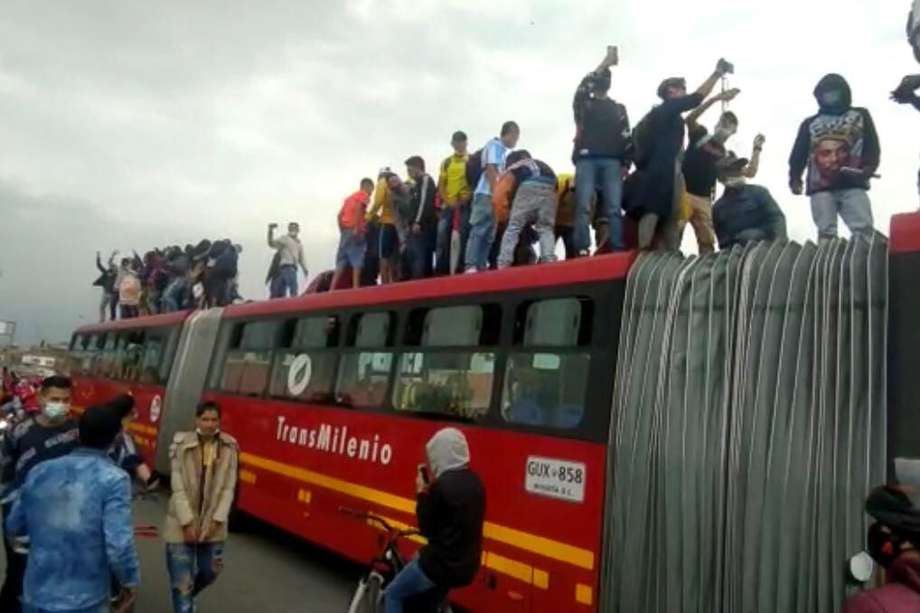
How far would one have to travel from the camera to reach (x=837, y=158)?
5934mm

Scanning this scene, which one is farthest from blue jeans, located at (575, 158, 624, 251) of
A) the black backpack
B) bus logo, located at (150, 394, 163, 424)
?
bus logo, located at (150, 394, 163, 424)

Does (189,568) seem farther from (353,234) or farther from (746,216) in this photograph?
(353,234)

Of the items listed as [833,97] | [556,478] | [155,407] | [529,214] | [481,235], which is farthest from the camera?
[155,407]

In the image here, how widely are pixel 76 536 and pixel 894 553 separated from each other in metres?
3.13

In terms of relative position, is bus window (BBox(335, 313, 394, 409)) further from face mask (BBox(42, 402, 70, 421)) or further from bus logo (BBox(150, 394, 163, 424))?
bus logo (BBox(150, 394, 163, 424))

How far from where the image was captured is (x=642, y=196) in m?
6.93

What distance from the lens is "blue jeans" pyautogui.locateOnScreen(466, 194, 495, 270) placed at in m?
8.10

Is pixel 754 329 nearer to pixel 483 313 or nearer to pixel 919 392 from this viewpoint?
pixel 919 392

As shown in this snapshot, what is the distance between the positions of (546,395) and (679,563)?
149cm

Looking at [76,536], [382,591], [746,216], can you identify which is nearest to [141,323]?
[382,591]

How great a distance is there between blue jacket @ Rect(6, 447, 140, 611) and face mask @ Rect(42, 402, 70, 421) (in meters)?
1.26

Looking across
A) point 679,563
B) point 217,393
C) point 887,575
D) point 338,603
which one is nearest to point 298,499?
point 338,603

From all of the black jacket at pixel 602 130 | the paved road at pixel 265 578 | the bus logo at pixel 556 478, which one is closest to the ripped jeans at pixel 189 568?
the paved road at pixel 265 578

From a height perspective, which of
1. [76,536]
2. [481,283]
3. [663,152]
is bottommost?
[76,536]
